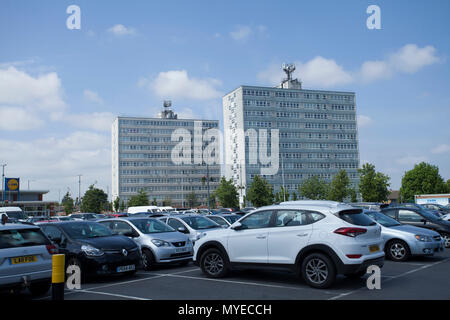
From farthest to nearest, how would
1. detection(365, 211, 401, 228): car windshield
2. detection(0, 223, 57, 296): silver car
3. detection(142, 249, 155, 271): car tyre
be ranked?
detection(365, 211, 401, 228): car windshield → detection(142, 249, 155, 271): car tyre → detection(0, 223, 57, 296): silver car

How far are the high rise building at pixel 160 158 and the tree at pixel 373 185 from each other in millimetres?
64638

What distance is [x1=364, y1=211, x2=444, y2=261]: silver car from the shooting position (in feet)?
40.3

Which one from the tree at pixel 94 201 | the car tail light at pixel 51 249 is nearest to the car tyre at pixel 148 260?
the car tail light at pixel 51 249

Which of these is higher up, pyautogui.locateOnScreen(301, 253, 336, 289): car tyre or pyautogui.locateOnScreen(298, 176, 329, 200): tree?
pyautogui.locateOnScreen(298, 176, 329, 200): tree

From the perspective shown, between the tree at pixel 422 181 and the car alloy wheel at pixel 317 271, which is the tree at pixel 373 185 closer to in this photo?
the tree at pixel 422 181

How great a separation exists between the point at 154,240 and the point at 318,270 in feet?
17.7

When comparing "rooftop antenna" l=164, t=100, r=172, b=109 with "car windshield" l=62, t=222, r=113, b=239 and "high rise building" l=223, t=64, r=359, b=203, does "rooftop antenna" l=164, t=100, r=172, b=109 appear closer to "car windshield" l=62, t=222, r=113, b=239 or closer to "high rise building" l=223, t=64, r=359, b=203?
"high rise building" l=223, t=64, r=359, b=203

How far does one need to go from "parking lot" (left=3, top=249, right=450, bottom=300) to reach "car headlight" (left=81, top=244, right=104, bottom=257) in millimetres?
722

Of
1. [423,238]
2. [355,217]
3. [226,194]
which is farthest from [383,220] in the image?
[226,194]

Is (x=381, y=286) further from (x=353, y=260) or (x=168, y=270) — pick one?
(x=168, y=270)

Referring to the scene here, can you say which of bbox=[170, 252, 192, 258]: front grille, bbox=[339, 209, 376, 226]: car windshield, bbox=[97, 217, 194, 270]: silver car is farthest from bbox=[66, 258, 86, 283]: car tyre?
bbox=[339, 209, 376, 226]: car windshield

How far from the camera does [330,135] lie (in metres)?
116

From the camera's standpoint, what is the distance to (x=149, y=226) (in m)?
13.1

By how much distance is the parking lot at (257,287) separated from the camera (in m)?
8.02
